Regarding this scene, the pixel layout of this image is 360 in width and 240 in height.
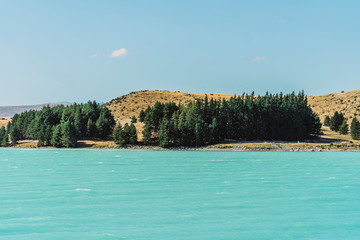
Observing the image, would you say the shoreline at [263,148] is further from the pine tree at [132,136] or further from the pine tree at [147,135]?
the pine tree at [132,136]

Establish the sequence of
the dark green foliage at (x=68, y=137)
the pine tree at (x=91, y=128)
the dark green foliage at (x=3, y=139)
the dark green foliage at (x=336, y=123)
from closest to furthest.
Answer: the dark green foliage at (x=68, y=137) → the dark green foliage at (x=3, y=139) → the pine tree at (x=91, y=128) → the dark green foliage at (x=336, y=123)

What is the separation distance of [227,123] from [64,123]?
215 ft

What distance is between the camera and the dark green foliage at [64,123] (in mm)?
151750

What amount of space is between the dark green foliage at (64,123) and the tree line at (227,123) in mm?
24578

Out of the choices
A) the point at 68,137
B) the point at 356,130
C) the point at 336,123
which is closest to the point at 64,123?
the point at 68,137

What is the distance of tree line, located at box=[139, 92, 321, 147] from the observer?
13912 centimetres

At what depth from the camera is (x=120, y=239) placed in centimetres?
2408

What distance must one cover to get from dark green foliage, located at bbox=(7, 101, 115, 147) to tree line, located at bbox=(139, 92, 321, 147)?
80.6ft

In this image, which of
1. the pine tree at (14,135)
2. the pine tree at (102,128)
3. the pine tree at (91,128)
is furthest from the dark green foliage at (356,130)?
the pine tree at (14,135)

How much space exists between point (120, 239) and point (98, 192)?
1763cm

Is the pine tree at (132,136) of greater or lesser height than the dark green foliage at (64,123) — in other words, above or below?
below

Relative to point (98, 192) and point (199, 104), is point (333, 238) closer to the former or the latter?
point (98, 192)

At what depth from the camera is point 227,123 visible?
151m

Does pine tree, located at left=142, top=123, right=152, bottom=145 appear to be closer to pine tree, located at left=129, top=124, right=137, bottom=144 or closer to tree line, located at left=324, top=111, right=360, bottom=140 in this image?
pine tree, located at left=129, top=124, right=137, bottom=144
